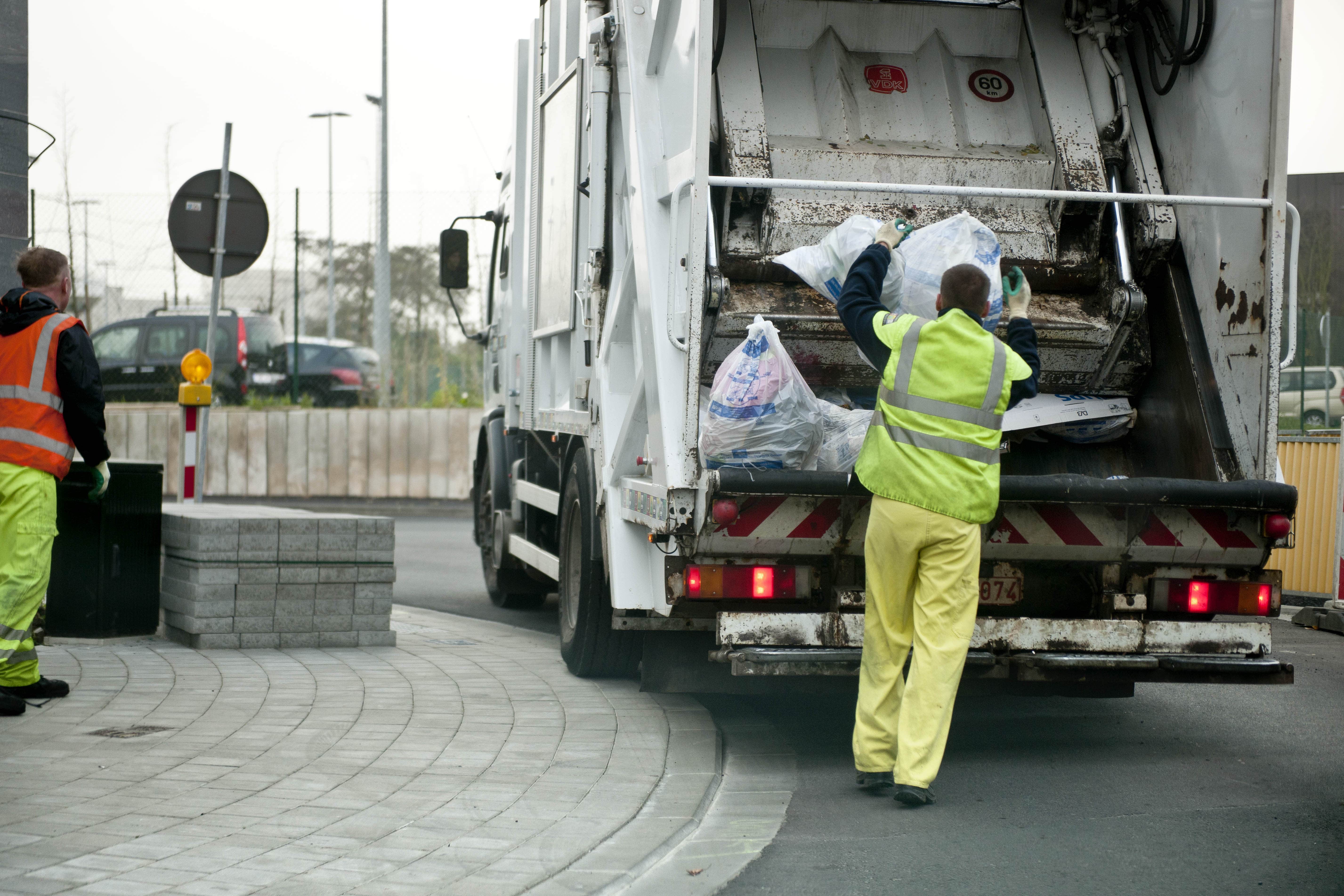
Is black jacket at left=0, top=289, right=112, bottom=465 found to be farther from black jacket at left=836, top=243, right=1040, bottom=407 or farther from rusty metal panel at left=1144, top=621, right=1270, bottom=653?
rusty metal panel at left=1144, top=621, right=1270, bottom=653

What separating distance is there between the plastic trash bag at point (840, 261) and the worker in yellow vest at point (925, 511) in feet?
1.25

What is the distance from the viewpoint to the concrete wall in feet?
56.3

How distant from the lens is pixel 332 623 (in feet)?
24.4

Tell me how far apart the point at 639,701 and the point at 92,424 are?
2446mm

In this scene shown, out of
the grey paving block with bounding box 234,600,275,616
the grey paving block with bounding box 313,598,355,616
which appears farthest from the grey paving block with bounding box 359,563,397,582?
the grey paving block with bounding box 234,600,275,616

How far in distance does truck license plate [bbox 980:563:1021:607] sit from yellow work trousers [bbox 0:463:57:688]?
3.47 m

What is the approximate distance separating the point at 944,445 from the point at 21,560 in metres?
3.43

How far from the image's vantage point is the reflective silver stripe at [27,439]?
5734 millimetres

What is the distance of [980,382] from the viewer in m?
4.81

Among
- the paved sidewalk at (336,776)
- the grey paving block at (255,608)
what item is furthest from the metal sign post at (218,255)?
the paved sidewalk at (336,776)

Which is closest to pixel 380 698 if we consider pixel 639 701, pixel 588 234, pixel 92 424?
pixel 639 701

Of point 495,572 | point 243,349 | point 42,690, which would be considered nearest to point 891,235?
point 42,690

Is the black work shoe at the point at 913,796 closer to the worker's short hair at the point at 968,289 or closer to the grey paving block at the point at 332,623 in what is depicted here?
the worker's short hair at the point at 968,289

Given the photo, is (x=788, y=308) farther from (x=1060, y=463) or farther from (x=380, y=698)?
(x=380, y=698)
